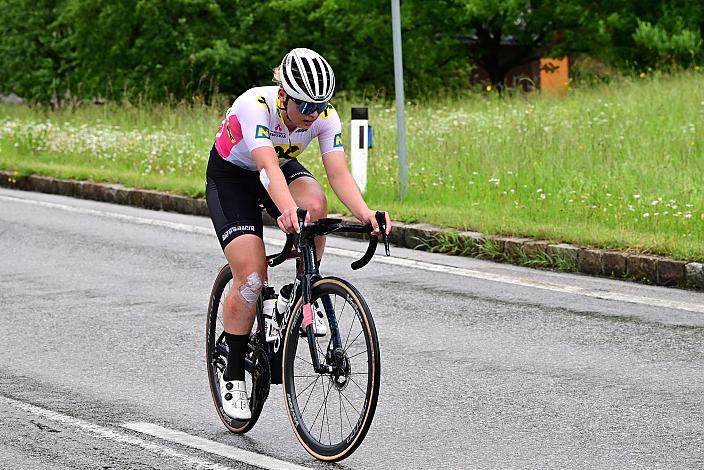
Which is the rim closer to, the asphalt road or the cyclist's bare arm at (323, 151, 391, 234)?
the asphalt road

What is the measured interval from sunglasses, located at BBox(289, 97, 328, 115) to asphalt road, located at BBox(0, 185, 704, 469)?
1455mm

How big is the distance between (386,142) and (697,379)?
10483mm

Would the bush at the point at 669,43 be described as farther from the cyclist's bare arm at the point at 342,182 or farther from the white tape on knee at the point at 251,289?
the white tape on knee at the point at 251,289

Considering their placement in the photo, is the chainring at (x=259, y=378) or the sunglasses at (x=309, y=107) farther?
the chainring at (x=259, y=378)

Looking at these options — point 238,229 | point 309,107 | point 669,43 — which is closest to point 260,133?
point 309,107

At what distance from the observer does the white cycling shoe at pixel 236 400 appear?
6.09m

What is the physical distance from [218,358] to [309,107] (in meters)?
1.42

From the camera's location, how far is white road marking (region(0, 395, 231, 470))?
5.62 metres

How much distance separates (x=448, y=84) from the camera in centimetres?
3609

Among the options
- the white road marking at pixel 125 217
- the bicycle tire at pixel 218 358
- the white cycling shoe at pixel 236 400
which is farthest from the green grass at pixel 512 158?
the white cycling shoe at pixel 236 400

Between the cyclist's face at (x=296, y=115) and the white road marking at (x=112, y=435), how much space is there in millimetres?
1475

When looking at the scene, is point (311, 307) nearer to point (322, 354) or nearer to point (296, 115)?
point (322, 354)

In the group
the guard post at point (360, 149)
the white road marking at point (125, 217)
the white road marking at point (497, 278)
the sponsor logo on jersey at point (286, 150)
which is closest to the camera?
the sponsor logo on jersey at point (286, 150)

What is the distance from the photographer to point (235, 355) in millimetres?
6133
